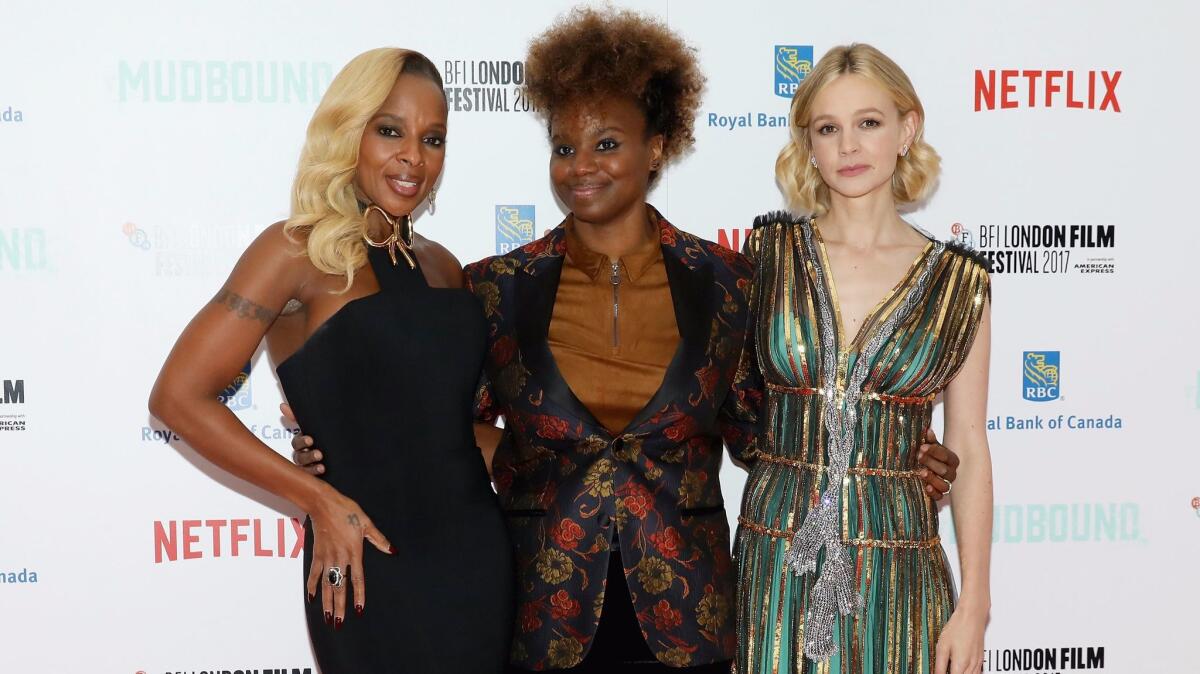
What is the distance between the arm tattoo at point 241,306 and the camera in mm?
2033

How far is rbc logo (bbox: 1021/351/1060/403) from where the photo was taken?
3.51 metres

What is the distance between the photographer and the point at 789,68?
11.0ft

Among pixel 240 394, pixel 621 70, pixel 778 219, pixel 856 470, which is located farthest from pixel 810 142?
pixel 240 394

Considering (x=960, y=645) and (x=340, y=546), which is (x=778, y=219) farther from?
(x=340, y=546)

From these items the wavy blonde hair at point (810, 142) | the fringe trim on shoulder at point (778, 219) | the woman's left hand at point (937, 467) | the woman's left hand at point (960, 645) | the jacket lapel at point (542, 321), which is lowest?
the woman's left hand at point (960, 645)

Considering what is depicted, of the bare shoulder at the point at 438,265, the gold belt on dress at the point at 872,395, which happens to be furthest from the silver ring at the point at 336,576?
the gold belt on dress at the point at 872,395

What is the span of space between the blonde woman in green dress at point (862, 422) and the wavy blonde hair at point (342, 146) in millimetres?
914

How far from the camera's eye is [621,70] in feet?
7.73

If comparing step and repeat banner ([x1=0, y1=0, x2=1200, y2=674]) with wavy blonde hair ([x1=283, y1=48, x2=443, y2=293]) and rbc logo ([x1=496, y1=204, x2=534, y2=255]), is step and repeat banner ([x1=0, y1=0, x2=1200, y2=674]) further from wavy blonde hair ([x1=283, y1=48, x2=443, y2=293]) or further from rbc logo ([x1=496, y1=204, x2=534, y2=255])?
wavy blonde hair ([x1=283, y1=48, x2=443, y2=293])

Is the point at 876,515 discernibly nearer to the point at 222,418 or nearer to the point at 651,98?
the point at 651,98

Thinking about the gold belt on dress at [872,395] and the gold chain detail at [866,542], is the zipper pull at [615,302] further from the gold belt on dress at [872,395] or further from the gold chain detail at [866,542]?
the gold chain detail at [866,542]

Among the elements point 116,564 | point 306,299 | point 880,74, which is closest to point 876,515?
point 880,74

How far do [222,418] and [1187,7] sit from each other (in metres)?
3.22

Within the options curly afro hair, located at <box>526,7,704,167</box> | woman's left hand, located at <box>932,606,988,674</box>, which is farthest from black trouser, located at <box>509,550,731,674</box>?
curly afro hair, located at <box>526,7,704,167</box>
